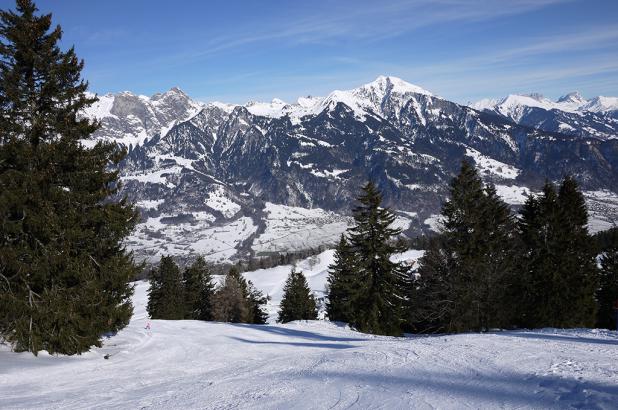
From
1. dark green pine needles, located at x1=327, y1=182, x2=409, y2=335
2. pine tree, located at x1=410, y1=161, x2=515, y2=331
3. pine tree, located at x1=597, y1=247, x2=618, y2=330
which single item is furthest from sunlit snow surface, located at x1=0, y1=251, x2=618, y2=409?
pine tree, located at x1=597, y1=247, x2=618, y2=330

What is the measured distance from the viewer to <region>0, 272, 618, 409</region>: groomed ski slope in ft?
27.4

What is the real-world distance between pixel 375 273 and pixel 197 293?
118ft

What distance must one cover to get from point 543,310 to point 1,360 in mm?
31250

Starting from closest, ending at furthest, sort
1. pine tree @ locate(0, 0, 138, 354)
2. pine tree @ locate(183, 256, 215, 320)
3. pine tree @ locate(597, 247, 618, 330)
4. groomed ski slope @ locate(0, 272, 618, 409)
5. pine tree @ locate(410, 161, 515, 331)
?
groomed ski slope @ locate(0, 272, 618, 409)
pine tree @ locate(0, 0, 138, 354)
pine tree @ locate(410, 161, 515, 331)
pine tree @ locate(597, 247, 618, 330)
pine tree @ locate(183, 256, 215, 320)

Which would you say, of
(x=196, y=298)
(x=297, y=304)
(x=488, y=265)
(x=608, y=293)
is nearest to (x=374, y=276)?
(x=488, y=265)

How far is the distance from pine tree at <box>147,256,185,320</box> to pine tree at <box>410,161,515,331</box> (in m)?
34.6

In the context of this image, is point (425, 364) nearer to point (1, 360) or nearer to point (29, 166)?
point (1, 360)

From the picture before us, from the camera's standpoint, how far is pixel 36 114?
669 inches

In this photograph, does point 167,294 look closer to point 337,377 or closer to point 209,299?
point 209,299

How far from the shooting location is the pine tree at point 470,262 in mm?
27422

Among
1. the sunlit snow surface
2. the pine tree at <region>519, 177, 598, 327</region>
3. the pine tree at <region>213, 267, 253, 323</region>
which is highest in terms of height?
the pine tree at <region>519, 177, 598, 327</region>

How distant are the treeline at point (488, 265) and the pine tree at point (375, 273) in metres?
0.08

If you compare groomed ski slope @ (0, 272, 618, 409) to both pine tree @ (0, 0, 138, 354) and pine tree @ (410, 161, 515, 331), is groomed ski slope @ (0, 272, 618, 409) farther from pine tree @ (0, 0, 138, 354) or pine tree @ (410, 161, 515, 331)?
pine tree @ (410, 161, 515, 331)

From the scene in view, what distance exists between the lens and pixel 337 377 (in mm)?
10914
